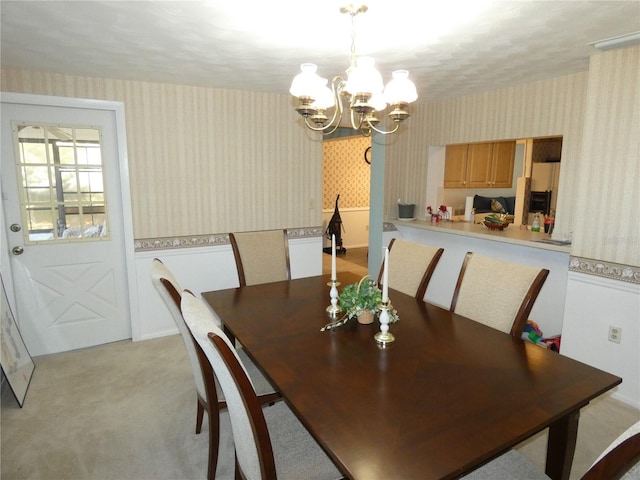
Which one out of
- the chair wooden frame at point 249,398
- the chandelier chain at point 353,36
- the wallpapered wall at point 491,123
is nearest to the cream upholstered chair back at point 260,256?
the chandelier chain at point 353,36

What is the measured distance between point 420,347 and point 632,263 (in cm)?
171

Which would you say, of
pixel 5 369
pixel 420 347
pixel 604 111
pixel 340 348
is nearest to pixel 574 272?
pixel 604 111

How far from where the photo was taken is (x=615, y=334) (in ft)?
8.20

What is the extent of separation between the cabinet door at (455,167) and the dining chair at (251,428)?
3.97 meters

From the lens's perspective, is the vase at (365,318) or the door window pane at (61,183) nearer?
the vase at (365,318)

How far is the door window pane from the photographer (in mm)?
2902

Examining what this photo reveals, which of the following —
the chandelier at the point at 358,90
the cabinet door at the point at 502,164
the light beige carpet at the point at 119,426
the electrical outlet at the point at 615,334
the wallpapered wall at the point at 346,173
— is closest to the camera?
the chandelier at the point at 358,90

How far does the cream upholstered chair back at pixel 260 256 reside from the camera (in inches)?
113

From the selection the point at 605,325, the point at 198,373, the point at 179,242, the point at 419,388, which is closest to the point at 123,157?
the point at 179,242

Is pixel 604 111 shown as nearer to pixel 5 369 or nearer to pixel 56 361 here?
pixel 5 369

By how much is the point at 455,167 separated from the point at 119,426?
440 centimetres

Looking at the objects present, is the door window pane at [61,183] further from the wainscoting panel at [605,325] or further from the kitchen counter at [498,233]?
the wainscoting panel at [605,325]

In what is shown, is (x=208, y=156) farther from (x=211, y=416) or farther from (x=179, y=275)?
(x=211, y=416)

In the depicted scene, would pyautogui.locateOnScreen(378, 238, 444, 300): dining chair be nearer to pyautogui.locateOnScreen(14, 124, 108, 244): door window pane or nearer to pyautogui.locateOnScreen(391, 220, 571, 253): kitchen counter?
pyautogui.locateOnScreen(391, 220, 571, 253): kitchen counter
